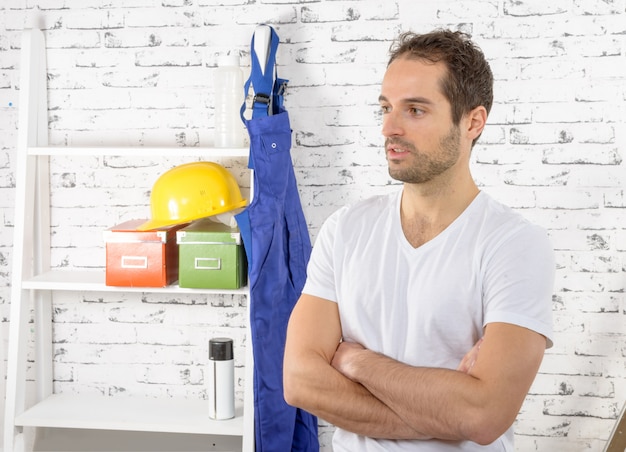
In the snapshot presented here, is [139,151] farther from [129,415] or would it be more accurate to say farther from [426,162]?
[426,162]

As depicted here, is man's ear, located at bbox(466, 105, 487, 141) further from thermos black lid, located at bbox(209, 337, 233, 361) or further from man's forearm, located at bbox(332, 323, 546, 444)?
thermos black lid, located at bbox(209, 337, 233, 361)

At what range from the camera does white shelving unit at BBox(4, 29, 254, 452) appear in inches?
117

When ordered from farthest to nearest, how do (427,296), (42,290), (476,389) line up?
1. (42,290)
2. (427,296)
3. (476,389)

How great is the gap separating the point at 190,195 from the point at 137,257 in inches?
11.8

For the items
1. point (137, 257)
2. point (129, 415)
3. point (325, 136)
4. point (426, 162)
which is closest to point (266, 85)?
point (325, 136)

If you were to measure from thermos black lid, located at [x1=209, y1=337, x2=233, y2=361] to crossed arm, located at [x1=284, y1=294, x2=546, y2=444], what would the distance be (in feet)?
3.74

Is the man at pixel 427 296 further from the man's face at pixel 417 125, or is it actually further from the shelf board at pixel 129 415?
the shelf board at pixel 129 415

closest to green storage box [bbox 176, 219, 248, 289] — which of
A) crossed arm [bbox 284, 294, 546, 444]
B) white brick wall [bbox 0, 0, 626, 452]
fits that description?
white brick wall [bbox 0, 0, 626, 452]

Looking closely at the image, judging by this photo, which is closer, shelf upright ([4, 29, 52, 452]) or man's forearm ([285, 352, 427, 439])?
man's forearm ([285, 352, 427, 439])

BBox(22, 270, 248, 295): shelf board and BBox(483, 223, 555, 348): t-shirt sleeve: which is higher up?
BBox(483, 223, 555, 348): t-shirt sleeve

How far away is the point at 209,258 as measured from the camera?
2885 millimetres

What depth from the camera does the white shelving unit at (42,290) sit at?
2.96m

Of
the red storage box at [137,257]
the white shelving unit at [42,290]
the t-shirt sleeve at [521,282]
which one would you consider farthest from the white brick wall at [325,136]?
the t-shirt sleeve at [521,282]

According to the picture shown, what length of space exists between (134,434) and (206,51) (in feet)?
5.17
